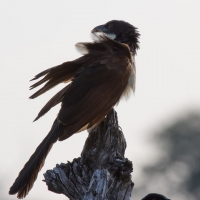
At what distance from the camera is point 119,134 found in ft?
24.3

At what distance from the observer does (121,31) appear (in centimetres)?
948

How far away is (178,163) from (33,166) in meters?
16.2

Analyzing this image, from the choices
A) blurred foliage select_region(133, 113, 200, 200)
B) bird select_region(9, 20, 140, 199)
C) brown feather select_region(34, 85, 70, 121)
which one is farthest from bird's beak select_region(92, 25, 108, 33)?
blurred foliage select_region(133, 113, 200, 200)

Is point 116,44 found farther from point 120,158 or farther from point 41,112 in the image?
point 120,158

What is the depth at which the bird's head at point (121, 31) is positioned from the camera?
30.8 feet

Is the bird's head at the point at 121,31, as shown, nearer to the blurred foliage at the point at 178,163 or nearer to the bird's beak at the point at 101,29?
the bird's beak at the point at 101,29

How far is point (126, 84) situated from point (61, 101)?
0.76m

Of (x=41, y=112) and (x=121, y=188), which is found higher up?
(x=41, y=112)

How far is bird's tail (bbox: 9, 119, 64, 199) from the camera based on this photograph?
7.04m

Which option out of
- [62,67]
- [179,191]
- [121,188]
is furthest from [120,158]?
[179,191]

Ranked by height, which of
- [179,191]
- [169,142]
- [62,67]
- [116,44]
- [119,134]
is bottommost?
[119,134]

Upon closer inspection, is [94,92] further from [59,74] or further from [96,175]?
[96,175]

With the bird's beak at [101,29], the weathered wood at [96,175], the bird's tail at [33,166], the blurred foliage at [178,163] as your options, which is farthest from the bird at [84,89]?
the blurred foliage at [178,163]

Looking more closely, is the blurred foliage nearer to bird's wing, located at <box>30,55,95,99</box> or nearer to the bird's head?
the bird's head
